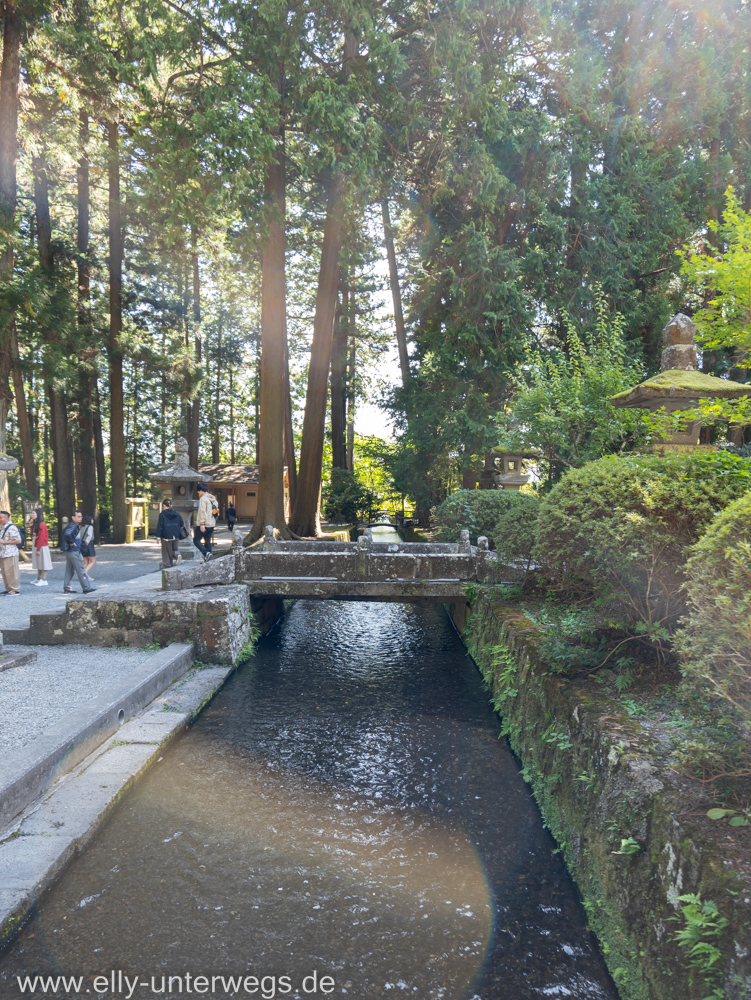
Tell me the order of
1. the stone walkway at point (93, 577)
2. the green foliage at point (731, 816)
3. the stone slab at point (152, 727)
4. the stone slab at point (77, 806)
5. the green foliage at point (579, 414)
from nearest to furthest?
the green foliage at point (731, 816), the stone slab at point (77, 806), the stone slab at point (152, 727), the stone walkway at point (93, 577), the green foliage at point (579, 414)

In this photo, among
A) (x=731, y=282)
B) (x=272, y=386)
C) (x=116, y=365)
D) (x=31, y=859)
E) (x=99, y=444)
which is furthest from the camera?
(x=99, y=444)

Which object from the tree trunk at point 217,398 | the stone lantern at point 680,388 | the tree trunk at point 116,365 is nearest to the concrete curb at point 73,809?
the stone lantern at point 680,388

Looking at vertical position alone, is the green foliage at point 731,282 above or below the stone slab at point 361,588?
above

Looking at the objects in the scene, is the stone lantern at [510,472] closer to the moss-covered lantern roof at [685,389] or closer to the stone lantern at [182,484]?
the moss-covered lantern roof at [685,389]

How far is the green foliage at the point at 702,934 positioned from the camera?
2467 mm

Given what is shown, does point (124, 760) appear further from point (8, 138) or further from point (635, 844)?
point (8, 138)

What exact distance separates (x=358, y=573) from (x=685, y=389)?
5.90 m

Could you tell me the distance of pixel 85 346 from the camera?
19.8 m

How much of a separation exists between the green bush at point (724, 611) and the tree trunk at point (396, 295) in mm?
19078

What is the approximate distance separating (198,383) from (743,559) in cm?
2596

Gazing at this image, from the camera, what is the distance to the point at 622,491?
17.6 feet

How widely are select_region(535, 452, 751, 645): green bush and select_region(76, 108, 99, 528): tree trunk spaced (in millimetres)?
19019

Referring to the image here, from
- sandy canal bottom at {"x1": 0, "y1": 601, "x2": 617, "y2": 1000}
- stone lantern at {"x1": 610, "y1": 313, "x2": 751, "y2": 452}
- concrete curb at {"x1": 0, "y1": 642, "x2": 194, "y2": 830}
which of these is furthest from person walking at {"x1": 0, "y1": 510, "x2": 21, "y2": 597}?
stone lantern at {"x1": 610, "y1": 313, "x2": 751, "y2": 452}

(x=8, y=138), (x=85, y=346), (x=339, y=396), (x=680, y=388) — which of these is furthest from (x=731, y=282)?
(x=339, y=396)
